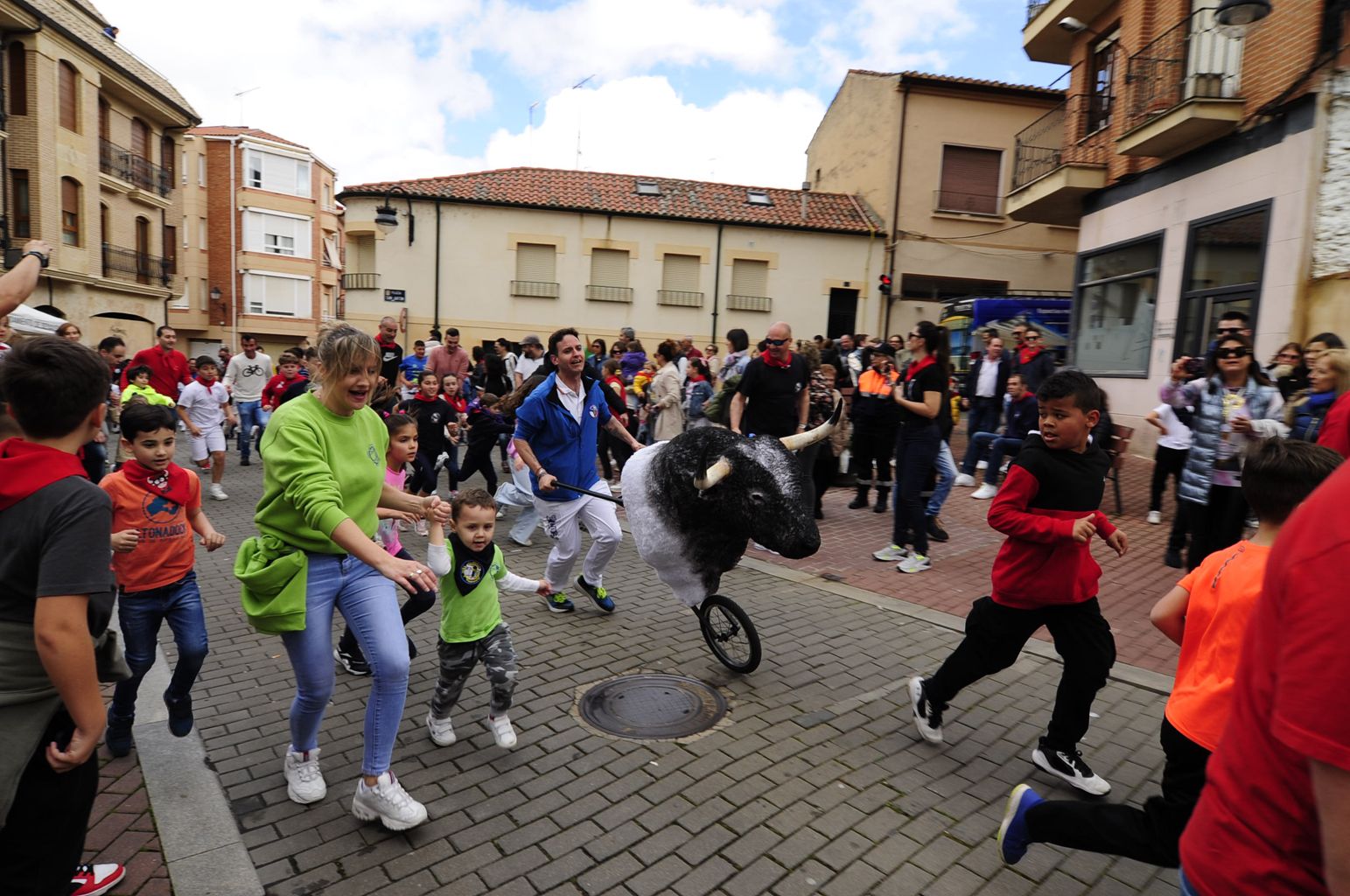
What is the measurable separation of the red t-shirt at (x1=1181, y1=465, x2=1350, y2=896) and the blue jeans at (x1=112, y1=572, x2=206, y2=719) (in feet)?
12.7

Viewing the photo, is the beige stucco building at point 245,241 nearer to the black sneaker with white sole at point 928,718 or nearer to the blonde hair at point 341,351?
the blonde hair at point 341,351

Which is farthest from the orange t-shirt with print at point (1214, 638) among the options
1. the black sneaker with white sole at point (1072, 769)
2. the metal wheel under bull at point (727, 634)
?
the metal wheel under bull at point (727, 634)

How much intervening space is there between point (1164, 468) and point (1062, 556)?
5.93m

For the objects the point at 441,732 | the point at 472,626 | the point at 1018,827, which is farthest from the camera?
the point at 441,732

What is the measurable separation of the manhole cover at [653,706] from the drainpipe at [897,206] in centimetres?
2337

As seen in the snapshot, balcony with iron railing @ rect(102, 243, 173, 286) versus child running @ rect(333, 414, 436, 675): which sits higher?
balcony with iron railing @ rect(102, 243, 173, 286)

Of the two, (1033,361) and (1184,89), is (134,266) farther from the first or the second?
(1184,89)

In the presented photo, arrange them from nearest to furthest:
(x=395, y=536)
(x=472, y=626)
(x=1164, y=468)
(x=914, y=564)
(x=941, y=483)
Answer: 1. (x=472, y=626)
2. (x=395, y=536)
3. (x=914, y=564)
4. (x=1164, y=468)
5. (x=941, y=483)

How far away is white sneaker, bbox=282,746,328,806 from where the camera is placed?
10.9 ft

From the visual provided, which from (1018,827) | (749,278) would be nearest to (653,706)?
(1018,827)

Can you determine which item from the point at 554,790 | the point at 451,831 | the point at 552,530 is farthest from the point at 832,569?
the point at 451,831

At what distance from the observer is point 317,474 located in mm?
2920

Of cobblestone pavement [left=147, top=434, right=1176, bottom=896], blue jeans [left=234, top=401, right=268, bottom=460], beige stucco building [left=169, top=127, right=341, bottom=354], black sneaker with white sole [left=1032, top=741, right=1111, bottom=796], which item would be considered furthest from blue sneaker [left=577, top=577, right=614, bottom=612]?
beige stucco building [left=169, top=127, right=341, bottom=354]

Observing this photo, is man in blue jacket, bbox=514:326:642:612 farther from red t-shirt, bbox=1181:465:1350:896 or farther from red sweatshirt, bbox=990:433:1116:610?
red t-shirt, bbox=1181:465:1350:896
